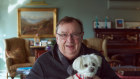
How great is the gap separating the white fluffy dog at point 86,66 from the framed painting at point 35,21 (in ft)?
14.9

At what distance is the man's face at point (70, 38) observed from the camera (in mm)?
1438

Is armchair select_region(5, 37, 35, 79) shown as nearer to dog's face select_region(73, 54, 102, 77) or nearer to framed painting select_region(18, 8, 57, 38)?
framed painting select_region(18, 8, 57, 38)

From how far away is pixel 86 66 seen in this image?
3.88ft

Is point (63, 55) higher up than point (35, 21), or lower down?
lower down

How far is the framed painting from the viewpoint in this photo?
563 cm

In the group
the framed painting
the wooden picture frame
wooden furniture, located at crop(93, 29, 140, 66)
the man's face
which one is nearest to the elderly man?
the man's face

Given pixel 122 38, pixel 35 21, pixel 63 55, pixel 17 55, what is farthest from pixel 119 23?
pixel 63 55

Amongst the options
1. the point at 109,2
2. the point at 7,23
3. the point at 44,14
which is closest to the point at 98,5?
the point at 109,2

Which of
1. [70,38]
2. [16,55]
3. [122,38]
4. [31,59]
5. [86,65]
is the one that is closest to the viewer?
[86,65]

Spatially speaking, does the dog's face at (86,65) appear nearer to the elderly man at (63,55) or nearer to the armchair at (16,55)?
the elderly man at (63,55)

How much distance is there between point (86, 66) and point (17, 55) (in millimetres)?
3726

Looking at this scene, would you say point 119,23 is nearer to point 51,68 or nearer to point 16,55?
point 16,55

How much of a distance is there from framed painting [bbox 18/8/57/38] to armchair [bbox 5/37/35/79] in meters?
0.70

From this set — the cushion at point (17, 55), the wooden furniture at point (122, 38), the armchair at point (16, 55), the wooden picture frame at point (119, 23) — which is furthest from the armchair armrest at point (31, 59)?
the wooden picture frame at point (119, 23)
